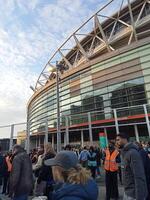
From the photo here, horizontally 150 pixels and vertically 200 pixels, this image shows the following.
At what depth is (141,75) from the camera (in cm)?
2705

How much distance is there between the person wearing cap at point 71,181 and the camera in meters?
→ 1.33

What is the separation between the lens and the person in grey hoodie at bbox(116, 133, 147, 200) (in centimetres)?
238

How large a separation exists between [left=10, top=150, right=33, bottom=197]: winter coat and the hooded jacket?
1.97 m

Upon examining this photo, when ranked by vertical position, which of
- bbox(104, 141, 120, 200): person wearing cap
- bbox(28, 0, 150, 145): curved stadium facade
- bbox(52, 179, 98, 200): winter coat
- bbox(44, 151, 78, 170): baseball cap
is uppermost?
bbox(28, 0, 150, 145): curved stadium facade

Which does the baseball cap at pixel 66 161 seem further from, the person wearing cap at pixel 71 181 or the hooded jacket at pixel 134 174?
the hooded jacket at pixel 134 174

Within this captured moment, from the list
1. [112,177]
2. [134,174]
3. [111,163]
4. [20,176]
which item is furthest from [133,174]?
[112,177]

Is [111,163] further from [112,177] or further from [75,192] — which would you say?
[75,192]

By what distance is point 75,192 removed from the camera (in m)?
1.33

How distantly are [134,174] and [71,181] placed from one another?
1.39 meters

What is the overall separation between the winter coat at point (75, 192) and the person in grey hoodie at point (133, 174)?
3.98 ft

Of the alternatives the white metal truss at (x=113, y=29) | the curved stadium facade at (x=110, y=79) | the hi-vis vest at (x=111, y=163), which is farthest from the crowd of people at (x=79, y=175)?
the white metal truss at (x=113, y=29)

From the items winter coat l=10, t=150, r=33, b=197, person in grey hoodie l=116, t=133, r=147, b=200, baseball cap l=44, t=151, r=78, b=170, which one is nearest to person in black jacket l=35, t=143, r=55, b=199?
winter coat l=10, t=150, r=33, b=197

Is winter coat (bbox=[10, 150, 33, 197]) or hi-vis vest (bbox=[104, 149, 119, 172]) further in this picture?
hi-vis vest (bbox=[104, 149, 119, 172])

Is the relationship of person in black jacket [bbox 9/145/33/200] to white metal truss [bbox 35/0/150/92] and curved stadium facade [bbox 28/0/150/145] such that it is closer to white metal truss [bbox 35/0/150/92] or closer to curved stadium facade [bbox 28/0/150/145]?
curved stadium facade [bbox 28/0/150/145]
